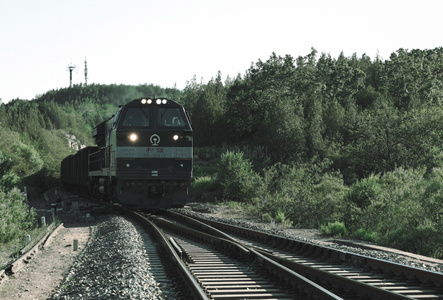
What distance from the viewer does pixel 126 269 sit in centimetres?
796

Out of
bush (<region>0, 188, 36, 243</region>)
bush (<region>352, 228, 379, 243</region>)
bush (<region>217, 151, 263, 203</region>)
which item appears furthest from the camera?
bush (<region>217, 151, 263, 203</region>)

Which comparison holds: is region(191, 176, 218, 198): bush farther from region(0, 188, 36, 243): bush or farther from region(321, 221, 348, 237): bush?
region(321, 221, 348, 237): bush

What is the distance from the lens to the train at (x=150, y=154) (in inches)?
673

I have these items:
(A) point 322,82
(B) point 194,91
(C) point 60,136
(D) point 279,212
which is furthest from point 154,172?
(C) point 60,136

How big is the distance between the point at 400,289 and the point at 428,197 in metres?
8.46

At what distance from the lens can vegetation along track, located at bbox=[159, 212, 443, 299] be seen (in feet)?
20.6

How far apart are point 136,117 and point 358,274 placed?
38.2 ft

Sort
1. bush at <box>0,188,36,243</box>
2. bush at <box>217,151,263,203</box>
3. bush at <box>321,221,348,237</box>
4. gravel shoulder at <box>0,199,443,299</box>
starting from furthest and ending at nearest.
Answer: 1. bush at <box>217,151,263,203</box>
2. bush at <box>321,221,348,237</box>
3. bush at <box>0,188,36,243</box>
4. gravel shoulder at <box>0,199,443,299</box>

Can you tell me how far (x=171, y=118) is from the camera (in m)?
17.8

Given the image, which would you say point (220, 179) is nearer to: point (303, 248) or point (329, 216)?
point (329, 216)

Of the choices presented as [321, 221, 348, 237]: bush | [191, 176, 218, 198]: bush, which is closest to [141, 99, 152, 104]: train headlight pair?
[321, 221, 348, 237]: bush

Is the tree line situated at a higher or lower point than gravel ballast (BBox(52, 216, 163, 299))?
higher

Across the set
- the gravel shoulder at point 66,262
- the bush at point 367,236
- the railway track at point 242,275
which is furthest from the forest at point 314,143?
the railway track at point 242,275

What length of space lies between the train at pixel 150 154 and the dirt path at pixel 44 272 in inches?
131
